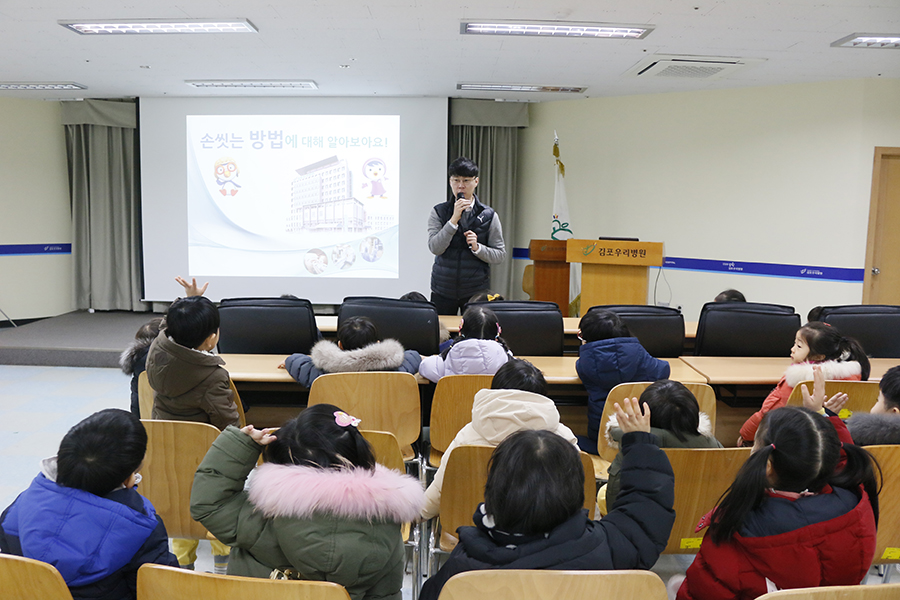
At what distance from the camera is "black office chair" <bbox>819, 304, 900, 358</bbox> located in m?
3.48

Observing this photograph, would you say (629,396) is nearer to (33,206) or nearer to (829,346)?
(829,346)

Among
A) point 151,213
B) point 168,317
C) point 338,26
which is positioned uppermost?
point 338,26

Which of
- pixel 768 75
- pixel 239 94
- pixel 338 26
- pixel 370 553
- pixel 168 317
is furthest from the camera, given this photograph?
pixel 239 94

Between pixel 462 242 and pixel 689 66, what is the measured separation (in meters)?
2.85

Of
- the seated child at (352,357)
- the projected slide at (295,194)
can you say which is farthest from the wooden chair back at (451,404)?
the projected slide at (295,194)

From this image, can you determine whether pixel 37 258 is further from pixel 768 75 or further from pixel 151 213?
pixel 768 75

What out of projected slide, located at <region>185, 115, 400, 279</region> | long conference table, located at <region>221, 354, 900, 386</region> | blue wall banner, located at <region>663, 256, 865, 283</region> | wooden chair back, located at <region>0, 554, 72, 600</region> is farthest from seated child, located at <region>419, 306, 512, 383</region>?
blue wall banner, located at <region>663, 256, 865, 283</region>

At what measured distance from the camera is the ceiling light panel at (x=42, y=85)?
6.30 m

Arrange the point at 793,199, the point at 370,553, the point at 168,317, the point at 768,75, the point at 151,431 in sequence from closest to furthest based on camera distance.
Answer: the point at 370,553, the point at 151,431, the point at 168,317, the point at 768,75, the point at 793,199

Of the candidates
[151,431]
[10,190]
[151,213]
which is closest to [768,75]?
[151,431]

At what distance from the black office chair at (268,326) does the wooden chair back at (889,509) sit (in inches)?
99.8

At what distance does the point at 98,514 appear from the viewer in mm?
1281

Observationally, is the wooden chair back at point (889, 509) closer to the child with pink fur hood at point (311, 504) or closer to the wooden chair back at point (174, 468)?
the child with pink fur hood at point (311, 504)

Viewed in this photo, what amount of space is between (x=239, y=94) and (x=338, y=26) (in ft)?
9.35
